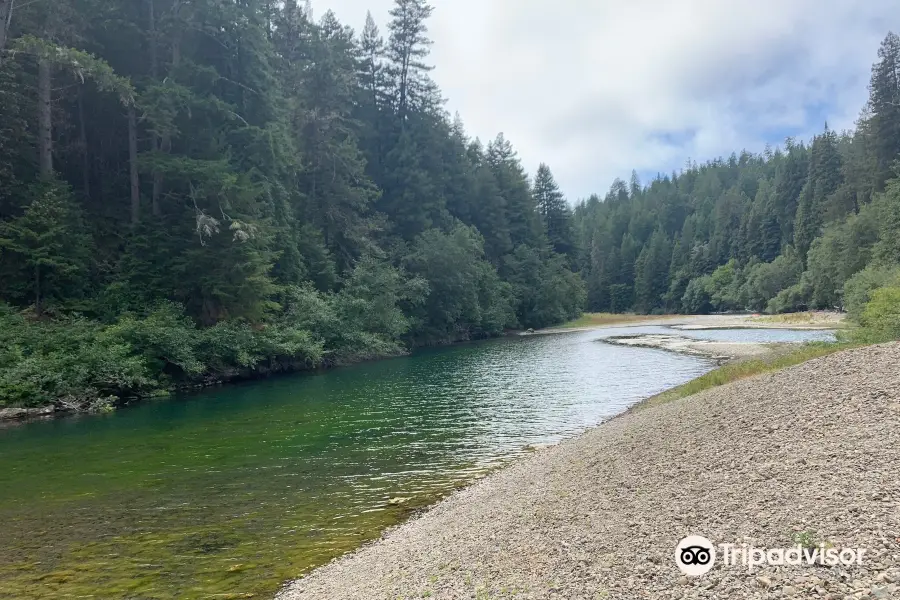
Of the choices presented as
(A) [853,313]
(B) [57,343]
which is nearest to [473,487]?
(B) [57,343]

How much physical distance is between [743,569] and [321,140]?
56710 millimetres

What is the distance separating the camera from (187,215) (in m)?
36.3

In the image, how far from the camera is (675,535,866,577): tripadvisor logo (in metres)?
5.34

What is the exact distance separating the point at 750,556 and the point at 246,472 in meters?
12.4

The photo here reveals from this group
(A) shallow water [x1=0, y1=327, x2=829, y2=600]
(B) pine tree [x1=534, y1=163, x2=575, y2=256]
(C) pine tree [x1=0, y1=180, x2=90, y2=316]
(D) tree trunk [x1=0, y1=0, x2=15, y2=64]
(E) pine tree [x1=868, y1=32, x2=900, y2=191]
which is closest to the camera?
(A) shallow water [x1=0, y1=327, x2=829, y2=600]

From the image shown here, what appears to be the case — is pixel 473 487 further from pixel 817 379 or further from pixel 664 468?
pixel 817 379

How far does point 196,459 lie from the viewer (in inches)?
634

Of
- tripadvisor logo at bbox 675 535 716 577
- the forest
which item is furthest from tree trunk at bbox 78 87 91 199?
tripadvisor logo at bbox 675 535 716 577

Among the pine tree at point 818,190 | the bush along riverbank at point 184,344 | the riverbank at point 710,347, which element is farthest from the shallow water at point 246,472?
the pine tree at point 818,190

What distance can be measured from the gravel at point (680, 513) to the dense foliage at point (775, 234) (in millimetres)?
14152

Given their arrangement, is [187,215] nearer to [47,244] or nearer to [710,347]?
[47,244]

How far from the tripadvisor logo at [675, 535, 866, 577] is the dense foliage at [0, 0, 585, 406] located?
26.7 m

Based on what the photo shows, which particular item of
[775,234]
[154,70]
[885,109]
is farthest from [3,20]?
[775,234]

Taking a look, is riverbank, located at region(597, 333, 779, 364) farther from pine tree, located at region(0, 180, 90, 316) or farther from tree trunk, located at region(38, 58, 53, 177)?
tree trunk, located at region(38, 58, 53, 177)
